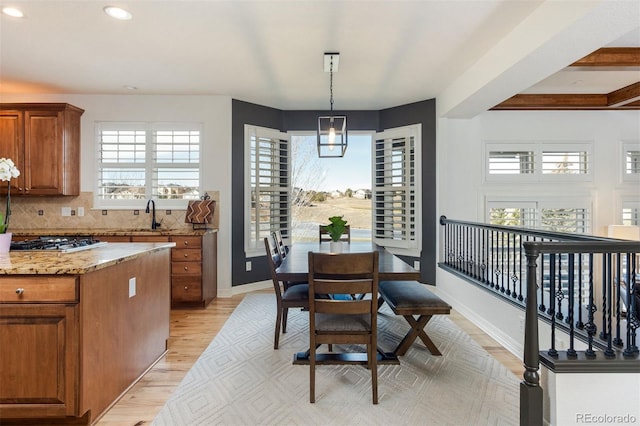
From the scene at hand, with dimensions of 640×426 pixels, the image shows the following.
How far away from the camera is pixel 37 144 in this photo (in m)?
4.15

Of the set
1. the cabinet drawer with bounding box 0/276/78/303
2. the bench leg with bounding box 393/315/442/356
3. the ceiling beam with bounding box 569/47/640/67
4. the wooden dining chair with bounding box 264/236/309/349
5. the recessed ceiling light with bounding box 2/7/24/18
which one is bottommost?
the bench leg with bounding box 393/315/442/356

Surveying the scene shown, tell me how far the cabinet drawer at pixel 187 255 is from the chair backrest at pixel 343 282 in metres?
2.37

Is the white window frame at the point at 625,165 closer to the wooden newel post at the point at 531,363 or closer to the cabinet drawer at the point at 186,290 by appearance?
the wooden newel post at the point at 531,363

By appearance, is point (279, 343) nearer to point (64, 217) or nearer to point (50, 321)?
point (50, 321)

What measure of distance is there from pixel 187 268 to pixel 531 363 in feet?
11.7

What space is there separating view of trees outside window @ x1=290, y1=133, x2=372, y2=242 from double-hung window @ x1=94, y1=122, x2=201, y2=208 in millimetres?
1995

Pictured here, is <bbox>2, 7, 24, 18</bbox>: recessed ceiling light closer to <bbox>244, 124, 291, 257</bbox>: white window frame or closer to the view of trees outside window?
<bbox>244, 124, 291, 257</bbox>: white window frame

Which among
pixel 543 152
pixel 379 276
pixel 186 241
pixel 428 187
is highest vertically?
pixel 543 152

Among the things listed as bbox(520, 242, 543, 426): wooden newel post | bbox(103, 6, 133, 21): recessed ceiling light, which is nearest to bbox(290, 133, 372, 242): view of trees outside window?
bbox(103, 6, 133, 21): recessed ceiling light

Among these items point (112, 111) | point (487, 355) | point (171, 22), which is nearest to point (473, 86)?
point (487, 355)

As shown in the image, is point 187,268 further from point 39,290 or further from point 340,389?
point 340,389

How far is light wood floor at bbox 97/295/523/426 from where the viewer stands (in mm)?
2018

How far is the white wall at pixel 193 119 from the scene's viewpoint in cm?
454

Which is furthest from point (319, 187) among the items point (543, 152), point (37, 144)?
point (37, 144)
